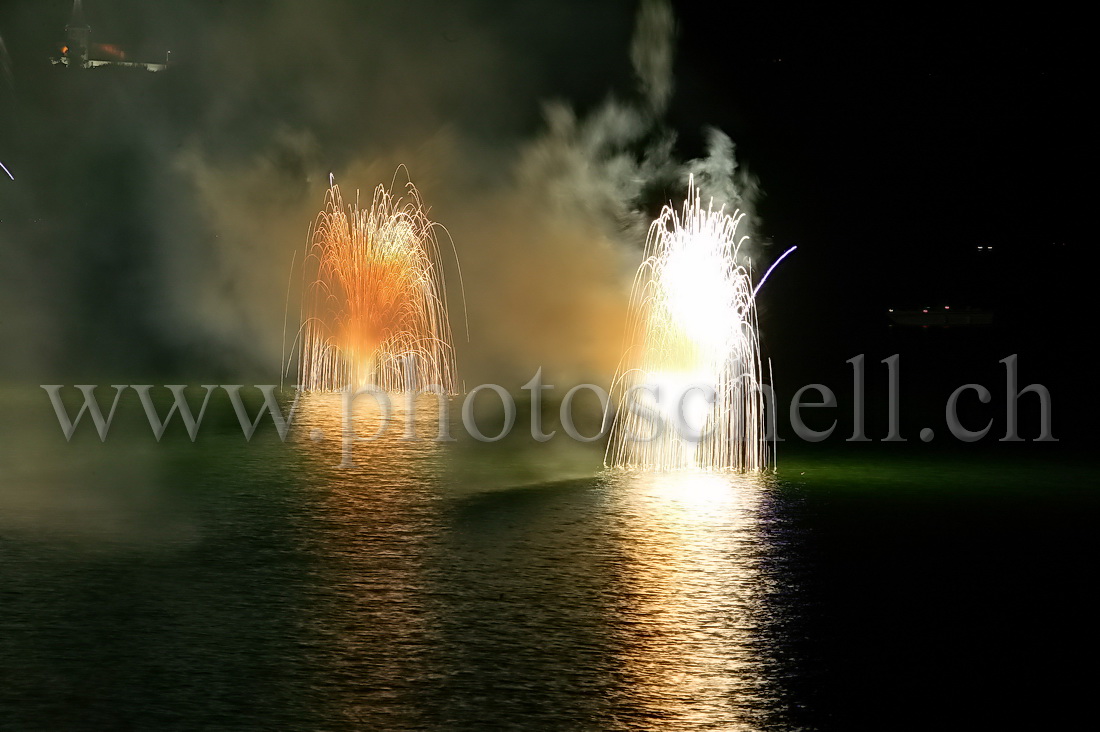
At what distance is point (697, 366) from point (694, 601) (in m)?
5.75

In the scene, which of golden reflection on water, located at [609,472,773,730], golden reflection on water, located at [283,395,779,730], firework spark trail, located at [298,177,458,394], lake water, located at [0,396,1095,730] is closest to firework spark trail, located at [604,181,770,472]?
lake water, located at [0,396,1095,730]

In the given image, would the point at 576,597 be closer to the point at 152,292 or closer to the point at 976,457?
the point at 976,457

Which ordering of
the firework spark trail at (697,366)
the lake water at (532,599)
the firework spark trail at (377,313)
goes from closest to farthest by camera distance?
the lake water at (532,599) → the firework spark trail at (697,366) → the firework spark trail at (377,313)

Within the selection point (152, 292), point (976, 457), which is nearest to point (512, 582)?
point (976, 457)

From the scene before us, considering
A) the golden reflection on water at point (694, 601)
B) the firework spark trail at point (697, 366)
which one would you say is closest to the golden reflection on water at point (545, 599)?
the golden reflection on water at point (694, 601)

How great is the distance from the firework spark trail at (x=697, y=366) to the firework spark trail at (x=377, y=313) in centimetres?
1113

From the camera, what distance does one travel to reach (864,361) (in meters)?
29.8

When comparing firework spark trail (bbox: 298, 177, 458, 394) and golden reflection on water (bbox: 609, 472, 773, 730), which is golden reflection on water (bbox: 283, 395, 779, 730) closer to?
golden reflection on water (bbox: 609, 472, 773, 730)

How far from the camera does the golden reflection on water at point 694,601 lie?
236 inches

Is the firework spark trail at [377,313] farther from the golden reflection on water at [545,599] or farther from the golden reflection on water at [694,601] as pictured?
the golden reflection on water at [694,601]

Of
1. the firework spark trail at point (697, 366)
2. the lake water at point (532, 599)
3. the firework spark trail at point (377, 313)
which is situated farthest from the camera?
the firework spark trail at point (377, 313)

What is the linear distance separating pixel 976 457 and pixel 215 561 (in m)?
9.19

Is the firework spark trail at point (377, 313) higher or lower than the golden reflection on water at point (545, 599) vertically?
higher

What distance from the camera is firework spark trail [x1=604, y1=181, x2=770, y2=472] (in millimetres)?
13367
